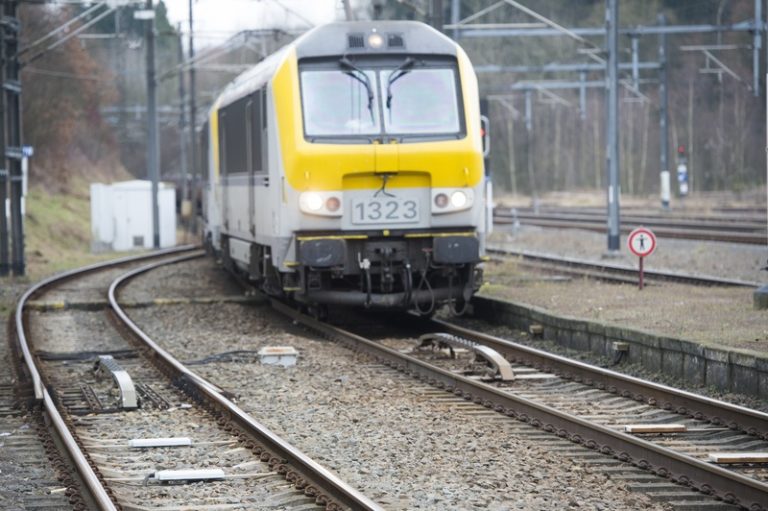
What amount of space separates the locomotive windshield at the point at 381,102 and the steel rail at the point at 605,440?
2949 mm

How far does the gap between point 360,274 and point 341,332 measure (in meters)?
0.68

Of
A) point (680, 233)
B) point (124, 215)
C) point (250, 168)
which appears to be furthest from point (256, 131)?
point (124, 215)

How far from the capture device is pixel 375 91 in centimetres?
1552

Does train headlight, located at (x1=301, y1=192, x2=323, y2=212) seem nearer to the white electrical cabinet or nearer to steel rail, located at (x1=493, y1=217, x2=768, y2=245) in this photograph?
steel rail, located at (x1=493, y1=217, x2=768, y2=245)

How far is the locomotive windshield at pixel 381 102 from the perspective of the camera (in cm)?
A: 1537

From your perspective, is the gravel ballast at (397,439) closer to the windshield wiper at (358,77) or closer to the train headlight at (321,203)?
the train headlight at (321,203)

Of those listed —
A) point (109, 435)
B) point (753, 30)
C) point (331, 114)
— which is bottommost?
point (109, 435)

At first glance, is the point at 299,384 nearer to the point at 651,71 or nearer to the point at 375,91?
the point at 375,91

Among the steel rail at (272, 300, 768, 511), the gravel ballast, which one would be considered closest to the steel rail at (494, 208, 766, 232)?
the gravel ballast

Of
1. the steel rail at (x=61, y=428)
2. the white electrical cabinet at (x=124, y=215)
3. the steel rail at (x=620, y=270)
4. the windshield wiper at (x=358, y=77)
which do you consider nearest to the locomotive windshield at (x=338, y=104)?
the windshield wiper at (x=358, y=77)

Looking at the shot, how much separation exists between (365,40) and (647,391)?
20.7ft

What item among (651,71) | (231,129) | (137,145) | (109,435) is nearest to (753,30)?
(231,129)

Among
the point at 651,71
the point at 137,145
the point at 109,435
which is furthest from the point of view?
the point at 137,145

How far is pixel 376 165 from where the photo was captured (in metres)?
15.2
